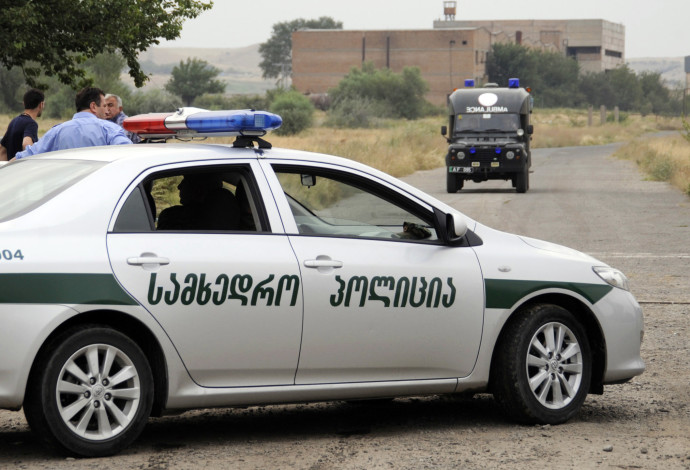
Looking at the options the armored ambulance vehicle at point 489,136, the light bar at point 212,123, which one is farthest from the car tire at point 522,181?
the light bar at point 212,123

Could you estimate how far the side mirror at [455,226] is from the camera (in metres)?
6.03

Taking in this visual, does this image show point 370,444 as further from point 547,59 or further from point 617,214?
point 547,59

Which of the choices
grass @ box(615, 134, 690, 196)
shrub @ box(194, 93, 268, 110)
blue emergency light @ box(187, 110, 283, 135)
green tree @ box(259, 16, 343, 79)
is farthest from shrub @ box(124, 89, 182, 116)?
green tree @ box(259, 16, 343, 79)

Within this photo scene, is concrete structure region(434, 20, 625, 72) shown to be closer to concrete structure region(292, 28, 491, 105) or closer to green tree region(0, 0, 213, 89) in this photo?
concrete structure region(292, 28, 491, 105)

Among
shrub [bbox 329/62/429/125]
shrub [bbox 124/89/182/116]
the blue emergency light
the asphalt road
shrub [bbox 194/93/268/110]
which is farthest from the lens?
shrub [bbox 329/62/429/125]

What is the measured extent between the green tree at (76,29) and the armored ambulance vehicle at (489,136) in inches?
304

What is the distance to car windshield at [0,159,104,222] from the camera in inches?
214

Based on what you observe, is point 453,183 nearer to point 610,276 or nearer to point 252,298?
point 610,276

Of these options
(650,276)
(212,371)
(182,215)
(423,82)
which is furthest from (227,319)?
(423,82)

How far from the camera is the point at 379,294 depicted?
19.4ft

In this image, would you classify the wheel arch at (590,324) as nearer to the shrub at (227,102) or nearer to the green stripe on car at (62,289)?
the green stripe on car at (62,289)

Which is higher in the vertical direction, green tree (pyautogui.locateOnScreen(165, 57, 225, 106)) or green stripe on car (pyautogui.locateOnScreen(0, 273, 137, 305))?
green tree (pyautogui.locateOnScreen(165, 57, 225, 106))

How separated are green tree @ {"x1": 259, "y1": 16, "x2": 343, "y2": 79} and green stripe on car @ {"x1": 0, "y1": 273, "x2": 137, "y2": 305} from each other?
611 ft

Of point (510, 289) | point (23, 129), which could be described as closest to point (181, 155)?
point (510, 289)
